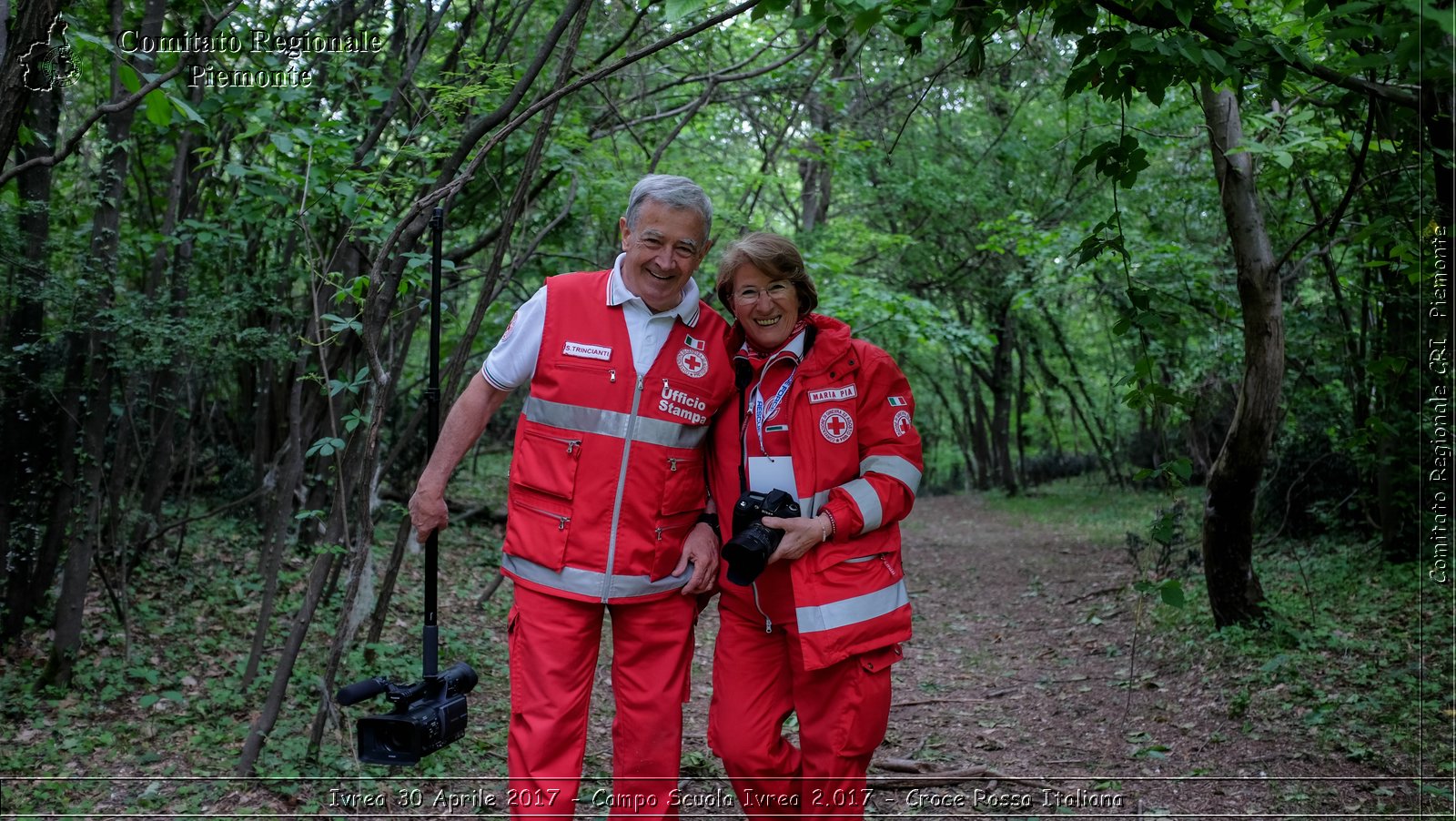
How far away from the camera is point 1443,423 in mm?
5219

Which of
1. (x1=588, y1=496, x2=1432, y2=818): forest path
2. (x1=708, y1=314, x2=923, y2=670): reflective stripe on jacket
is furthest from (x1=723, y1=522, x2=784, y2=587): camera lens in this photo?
(x1=588, y1=496, x2=1432, y2=818): forest path

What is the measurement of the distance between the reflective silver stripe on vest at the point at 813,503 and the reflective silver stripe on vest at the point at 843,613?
27 centimetres

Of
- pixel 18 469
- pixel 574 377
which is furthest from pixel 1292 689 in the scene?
pixel 18 469

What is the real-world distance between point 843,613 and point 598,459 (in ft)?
2.74

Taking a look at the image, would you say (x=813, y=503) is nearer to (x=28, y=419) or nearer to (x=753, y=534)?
(x=753, y=534)

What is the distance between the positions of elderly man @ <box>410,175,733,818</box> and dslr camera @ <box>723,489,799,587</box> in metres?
0.21

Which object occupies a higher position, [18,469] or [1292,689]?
[18,469]

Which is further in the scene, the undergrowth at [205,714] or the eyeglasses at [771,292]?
the undergrowth at [205,714]

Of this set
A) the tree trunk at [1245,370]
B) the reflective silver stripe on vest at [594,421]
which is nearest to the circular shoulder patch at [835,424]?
the reflective silver stripe on vest at [594,421]

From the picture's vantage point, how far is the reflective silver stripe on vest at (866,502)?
3090mm

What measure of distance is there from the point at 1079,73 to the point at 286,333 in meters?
5.44

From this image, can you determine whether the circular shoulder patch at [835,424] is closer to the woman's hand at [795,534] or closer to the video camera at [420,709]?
the woman's hand at [795,534]

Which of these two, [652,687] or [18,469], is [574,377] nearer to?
[652,687]

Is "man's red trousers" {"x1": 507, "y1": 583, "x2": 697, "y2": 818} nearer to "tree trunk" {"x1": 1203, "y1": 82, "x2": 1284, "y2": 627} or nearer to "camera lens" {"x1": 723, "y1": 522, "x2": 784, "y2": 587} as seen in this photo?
"camera lens" {"x1": 723, "y1": 522, "x2": 784, "y2": 587}
